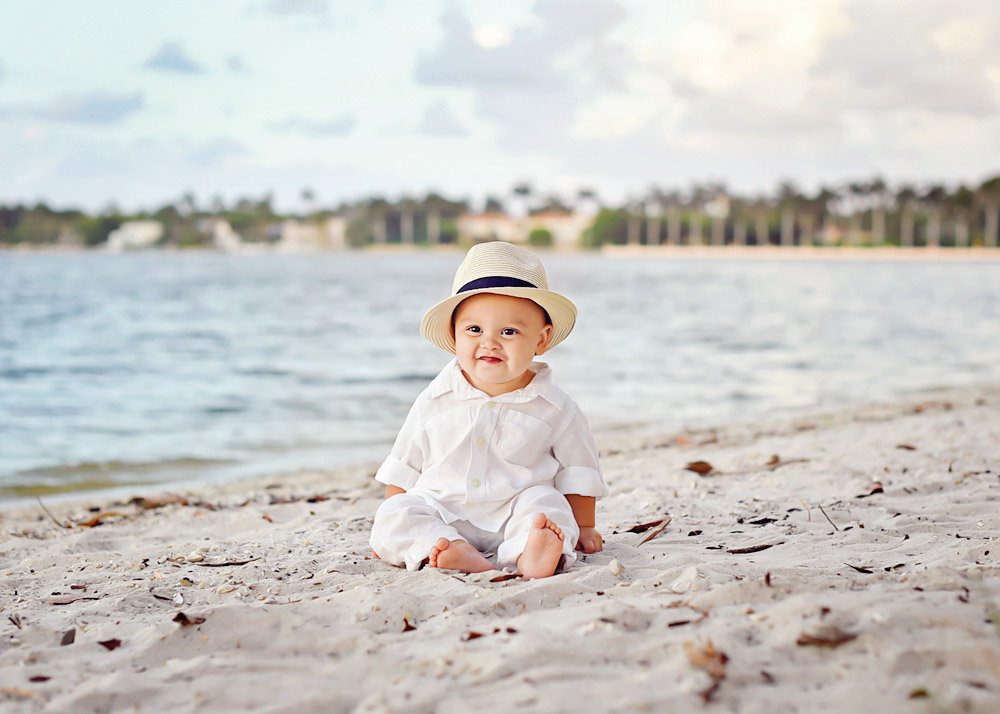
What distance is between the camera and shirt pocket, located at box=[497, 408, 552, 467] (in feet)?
9.37

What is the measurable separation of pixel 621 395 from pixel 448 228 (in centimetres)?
10499

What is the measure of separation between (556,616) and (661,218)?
347 ft

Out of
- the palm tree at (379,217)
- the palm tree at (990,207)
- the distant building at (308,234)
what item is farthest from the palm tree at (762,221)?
the distant building at (308,234)

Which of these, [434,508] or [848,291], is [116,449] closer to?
[434,508]

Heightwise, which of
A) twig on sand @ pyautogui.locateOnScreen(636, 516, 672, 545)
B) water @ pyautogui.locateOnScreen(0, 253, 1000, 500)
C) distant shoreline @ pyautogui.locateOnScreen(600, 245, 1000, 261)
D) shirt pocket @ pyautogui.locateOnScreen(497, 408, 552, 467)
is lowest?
water @ pyautogui.locateOnScreen(0, 253, 1000, 500)

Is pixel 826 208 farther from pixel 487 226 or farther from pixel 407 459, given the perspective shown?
pixel 407 459

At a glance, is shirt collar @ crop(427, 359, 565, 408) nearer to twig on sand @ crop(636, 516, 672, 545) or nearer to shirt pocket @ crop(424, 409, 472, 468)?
shirt pocket @ crop(424, 409, 472, 468)

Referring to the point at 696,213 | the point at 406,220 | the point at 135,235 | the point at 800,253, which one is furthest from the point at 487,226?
the point at 135,235

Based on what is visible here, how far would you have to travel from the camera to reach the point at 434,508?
2.87 m

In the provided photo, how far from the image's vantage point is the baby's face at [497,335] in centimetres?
276

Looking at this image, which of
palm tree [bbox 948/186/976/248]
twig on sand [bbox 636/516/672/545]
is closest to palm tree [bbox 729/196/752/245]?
palm tree [bbox 948/186/976/248]

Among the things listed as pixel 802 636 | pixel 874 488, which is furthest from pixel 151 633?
pixel 874 488

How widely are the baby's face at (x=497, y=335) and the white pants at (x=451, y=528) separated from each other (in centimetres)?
43

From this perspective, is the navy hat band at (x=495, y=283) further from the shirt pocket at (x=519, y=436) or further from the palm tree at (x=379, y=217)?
the palm tree at (x=379, y=217)
